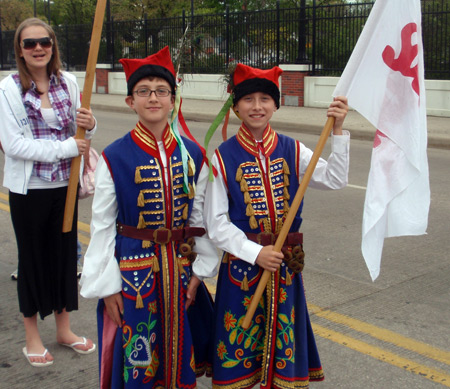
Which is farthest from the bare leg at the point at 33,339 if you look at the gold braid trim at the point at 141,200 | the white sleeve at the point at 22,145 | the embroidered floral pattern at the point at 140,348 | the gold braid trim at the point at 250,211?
the gold braid trim at the point at 250,211

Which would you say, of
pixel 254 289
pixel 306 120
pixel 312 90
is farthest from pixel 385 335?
pixel 312 90

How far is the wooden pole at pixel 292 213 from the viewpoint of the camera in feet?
9.12

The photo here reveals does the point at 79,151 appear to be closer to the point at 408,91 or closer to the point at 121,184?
the point at 121,184

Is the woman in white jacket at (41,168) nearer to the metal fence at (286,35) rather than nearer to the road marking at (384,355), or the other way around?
the road marking at (384,355)

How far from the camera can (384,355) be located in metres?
3.91

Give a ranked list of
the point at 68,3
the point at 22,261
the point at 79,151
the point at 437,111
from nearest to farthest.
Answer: the point at 79,151 → the point at 22,261 → the point at 437,111 → the point at 68,3

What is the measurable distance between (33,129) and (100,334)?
4.36ft

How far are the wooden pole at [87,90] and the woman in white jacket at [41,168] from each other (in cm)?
16

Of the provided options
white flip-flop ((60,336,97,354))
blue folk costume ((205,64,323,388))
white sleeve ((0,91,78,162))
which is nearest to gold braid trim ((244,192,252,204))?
blue folk costume ((205,64,323,388))

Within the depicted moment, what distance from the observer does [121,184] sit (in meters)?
2.84

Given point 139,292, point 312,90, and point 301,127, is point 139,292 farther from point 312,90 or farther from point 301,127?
point 312,90

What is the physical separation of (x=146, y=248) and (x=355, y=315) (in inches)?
83.3

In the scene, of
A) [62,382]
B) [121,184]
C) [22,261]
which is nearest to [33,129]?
[22,261]

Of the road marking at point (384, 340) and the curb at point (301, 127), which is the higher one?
the curb at point (301, 127)
